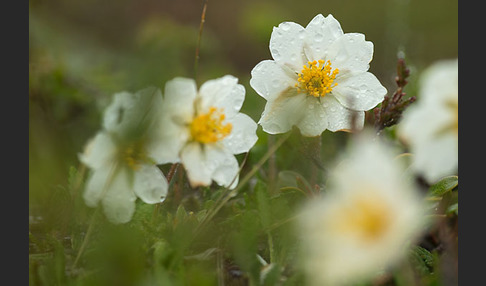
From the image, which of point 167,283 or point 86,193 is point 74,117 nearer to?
point 86,193

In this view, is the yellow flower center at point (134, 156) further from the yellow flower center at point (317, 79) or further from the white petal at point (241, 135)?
the yellow flower center at point (317, 79)

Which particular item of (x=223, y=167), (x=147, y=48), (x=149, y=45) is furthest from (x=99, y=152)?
(x=149, y=45)

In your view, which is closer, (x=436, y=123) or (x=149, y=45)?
(x=436, y=123)

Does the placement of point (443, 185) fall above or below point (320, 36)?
below

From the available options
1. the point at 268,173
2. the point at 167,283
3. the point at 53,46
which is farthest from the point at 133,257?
the point at 53,46

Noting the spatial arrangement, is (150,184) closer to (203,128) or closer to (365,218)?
(203,128)

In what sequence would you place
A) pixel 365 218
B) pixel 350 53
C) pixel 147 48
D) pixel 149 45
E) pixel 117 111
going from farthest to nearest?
pixel 149 45 < pixel 147 48 < pixel 350 53 < pixel 117 111 < pixel 365 218

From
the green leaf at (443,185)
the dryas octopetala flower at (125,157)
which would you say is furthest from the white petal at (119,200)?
the green leaf at (443,185)
